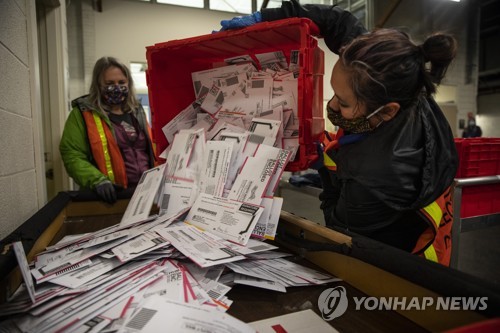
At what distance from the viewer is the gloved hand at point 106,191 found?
58.2 inches

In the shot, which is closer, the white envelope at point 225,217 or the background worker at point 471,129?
the white envelope at point 225,217

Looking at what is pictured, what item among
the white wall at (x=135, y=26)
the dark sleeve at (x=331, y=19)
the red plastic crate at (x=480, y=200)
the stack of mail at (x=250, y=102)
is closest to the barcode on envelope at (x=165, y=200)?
the stack of mail at (x=250, y=102)

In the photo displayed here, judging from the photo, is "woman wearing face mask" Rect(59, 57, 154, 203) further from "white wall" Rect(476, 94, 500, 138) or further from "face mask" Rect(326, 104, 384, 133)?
"white wall" Rect(476, 94, 500, 138)

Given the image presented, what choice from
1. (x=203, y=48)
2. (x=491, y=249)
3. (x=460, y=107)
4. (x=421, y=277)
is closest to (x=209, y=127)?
(x=203, y=48)

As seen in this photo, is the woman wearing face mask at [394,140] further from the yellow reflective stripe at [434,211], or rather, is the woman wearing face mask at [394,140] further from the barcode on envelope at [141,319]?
the barcode on envelope at [141,319]

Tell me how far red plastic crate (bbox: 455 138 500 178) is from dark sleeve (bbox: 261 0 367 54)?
0.93 m

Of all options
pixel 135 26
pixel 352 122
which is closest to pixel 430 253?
pixel 352 122

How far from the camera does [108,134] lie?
175 cm

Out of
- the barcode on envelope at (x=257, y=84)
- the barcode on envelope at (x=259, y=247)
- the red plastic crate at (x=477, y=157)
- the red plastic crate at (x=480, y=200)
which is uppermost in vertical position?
the barcode on envelope at (x=257, y=84)

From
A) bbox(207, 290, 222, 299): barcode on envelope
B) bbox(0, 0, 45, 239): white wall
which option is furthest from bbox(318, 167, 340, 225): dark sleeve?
bbox(0, 0, 45, 239): white wall

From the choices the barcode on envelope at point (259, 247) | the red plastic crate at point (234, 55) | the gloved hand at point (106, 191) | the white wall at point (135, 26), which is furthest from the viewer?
the white wall at point (135, 26)

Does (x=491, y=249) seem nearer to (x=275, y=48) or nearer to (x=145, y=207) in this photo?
(x=275, y=48)

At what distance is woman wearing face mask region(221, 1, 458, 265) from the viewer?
33.3 inches

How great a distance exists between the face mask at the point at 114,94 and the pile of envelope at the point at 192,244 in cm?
55
